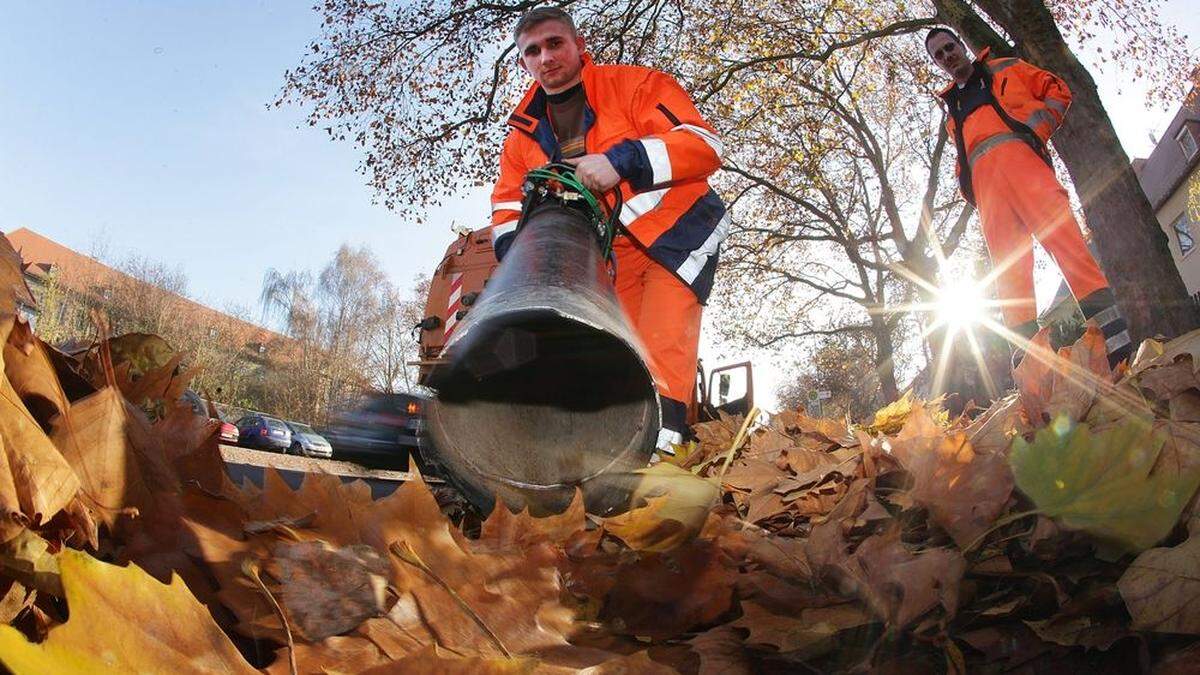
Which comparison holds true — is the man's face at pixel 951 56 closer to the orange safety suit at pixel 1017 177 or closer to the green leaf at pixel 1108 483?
the orange safety suit at pixel 1017 177

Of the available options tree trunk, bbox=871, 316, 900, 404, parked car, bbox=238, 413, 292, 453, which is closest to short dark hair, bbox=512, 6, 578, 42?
tree trunk, bbox=871, 316, 900, 404

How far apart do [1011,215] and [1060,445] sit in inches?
169

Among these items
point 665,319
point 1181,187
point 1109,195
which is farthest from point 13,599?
point 1181,187

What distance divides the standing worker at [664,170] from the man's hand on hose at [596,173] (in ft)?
1.38

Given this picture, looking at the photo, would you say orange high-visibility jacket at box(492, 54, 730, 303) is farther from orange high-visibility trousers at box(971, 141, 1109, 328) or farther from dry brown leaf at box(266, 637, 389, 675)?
orange high-visibility trousers at box(971, 141, 1109, 328)

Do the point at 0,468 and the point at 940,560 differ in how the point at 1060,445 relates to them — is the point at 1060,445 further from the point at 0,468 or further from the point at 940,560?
the point at 0,468

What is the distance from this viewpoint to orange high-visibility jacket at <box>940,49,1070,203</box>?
4.53 meters

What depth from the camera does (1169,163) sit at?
3225cm

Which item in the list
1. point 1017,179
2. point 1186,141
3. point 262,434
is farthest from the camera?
point 1186,141

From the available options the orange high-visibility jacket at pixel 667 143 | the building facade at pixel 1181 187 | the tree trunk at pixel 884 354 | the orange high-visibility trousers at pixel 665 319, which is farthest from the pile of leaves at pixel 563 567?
the building facade at pixel 1181 187

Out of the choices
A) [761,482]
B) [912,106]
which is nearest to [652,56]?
[912,106]

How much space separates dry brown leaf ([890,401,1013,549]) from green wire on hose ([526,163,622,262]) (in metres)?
1.21

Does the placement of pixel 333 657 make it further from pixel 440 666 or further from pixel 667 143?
pixel 667 143

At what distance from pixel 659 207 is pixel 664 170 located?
342 millimetres
